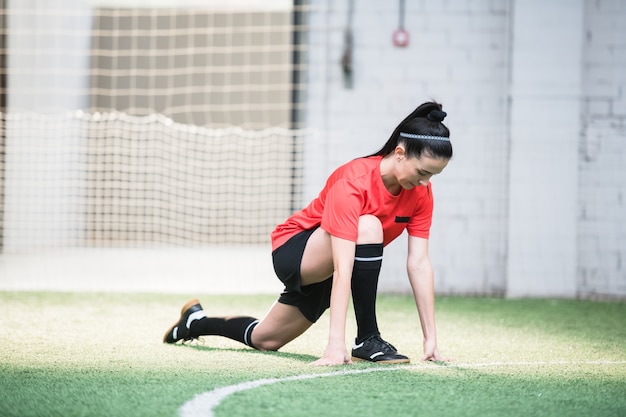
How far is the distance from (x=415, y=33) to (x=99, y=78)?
658 cm

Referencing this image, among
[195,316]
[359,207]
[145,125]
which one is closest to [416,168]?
[359,207]

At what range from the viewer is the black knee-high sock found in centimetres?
302

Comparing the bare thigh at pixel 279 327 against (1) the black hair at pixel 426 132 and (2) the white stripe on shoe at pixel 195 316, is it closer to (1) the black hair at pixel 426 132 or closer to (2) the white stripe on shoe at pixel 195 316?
(2) the white stripe on shoe at pixel 195 316

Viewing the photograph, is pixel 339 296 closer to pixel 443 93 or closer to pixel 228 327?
pixel 228 327

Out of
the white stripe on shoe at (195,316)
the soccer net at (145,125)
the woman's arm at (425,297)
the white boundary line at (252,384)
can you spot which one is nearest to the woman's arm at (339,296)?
the white boundary line at (252,384)

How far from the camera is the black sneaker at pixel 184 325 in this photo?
11.9ft

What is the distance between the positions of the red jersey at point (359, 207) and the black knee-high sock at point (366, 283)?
10cm

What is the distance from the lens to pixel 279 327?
3.38m

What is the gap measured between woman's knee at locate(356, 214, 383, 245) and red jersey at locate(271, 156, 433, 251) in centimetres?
3

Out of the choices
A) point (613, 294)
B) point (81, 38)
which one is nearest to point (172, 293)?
point (613, 294)

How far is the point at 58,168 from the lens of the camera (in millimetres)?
8992

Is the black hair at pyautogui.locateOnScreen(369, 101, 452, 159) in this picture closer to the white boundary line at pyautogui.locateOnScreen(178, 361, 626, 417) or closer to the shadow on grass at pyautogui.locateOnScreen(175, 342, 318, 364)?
the white boundary line at pyautogui.locateOnScreen(178, 361, 626, 417)

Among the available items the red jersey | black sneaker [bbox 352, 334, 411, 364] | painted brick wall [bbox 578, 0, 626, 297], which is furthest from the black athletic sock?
painted brick wall [bbox 578, 0, 626, 297]

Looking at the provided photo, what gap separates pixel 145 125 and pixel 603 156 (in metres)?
7.12
